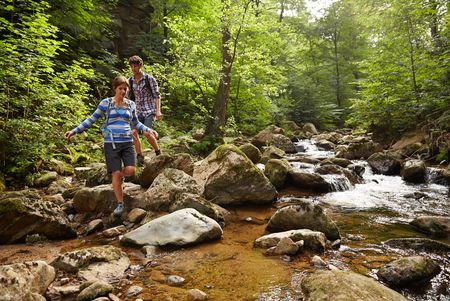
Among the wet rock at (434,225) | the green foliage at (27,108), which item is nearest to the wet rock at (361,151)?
the wet rock at (434,225)

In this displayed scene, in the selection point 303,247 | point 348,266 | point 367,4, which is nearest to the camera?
point 348,266

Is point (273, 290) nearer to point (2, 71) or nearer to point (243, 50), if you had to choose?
point (2, 71)

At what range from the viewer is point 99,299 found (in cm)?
248

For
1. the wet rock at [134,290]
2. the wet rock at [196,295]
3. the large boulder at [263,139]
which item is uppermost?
the large boulder at [263,139]

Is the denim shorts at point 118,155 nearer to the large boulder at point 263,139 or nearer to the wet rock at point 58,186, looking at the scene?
the wet rock at point 58,186

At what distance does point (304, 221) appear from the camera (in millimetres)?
4594

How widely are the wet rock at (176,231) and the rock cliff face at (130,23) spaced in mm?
15191

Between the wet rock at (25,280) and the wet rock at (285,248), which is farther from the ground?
the wet rock at (25,280)

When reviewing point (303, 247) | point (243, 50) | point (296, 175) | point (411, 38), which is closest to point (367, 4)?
point (411, 38)

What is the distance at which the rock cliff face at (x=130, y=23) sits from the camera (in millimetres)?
17906

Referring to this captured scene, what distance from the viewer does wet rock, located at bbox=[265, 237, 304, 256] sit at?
3.77m

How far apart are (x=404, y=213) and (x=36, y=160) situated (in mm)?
7669

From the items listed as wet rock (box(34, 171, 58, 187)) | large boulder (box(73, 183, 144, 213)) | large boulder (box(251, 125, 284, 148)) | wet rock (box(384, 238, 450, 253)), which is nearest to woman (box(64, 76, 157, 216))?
large boulder (box(73, 183, 144, 213))

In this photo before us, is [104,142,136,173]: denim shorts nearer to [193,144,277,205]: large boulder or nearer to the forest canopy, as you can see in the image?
→ [193,144,277,205]: large boulder
